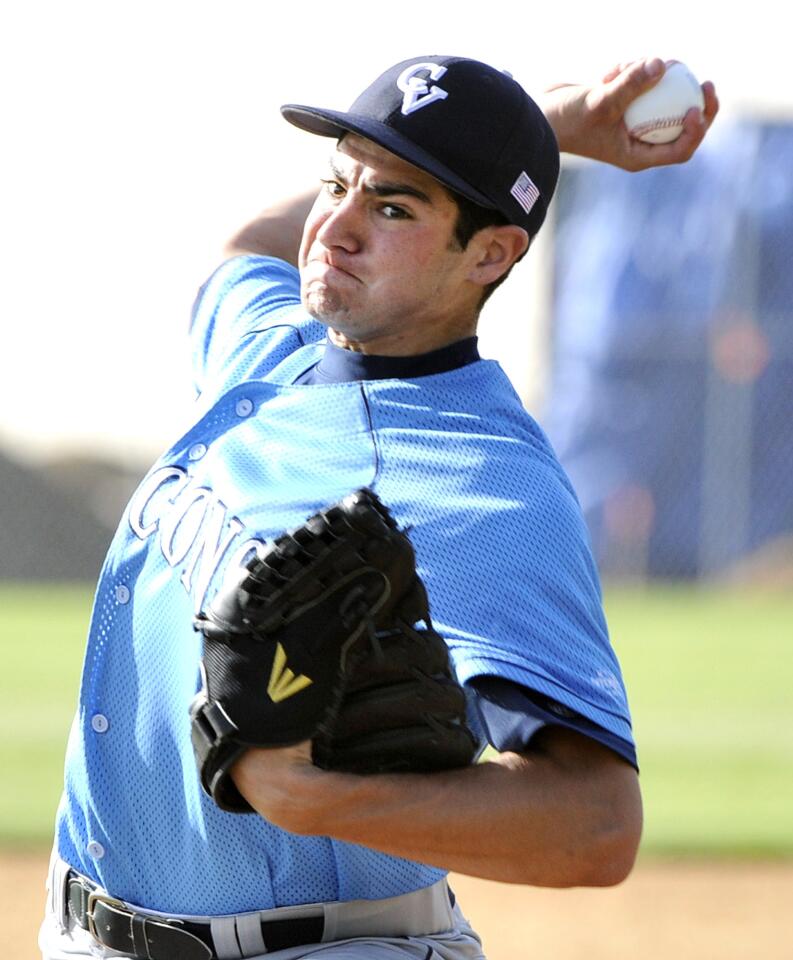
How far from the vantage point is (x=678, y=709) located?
10.4m

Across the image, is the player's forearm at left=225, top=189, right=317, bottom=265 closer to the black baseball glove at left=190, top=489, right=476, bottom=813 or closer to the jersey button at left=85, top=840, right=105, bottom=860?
the jersey button at left=85, top=840, right=105, bottom=860

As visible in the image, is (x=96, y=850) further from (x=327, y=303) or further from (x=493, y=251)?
(x=493, y=251)

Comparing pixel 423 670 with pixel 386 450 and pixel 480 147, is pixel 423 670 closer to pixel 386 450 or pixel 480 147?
pixel 386 450

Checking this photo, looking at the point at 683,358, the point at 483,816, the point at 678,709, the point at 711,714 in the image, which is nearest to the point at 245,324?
the point at 483,816

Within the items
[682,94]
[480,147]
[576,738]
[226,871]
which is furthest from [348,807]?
[682,94]

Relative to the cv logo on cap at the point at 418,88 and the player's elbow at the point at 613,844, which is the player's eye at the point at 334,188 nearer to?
the cv logo on cap at the point at 418,88

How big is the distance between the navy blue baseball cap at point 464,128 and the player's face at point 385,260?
49mm

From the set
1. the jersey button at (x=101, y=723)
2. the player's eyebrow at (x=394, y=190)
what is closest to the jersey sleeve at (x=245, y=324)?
the player's eyebrow at (x=394, y=190)

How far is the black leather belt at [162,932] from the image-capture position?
234cm

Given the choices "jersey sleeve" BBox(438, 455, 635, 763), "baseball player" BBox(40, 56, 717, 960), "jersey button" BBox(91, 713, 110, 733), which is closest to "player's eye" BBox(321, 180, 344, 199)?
"baseball player" BBox(40, 56, 717, 960)

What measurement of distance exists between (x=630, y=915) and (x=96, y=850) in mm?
4155

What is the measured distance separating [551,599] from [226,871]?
0.64m

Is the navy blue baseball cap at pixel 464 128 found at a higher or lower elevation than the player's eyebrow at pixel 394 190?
higher

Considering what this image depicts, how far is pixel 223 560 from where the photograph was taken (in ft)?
7.60
